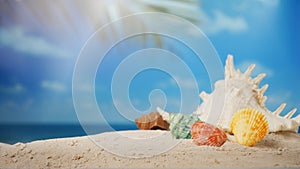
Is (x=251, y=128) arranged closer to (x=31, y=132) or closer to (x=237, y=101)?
(x=237, y=101)

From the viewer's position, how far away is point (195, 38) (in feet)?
3.59

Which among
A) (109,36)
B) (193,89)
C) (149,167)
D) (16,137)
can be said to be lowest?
(149,167)

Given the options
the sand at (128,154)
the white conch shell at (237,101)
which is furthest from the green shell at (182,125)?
the sand at (128,154)

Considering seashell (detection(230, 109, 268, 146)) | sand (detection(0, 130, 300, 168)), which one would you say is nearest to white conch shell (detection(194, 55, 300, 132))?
seashell (detection(230, 109, 268, 146))

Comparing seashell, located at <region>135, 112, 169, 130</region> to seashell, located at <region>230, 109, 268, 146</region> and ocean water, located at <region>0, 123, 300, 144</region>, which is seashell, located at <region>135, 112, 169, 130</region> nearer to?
ocean water, located at <region>0, 123, 300, 144</region>

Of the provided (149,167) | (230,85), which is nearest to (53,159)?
(149,167)

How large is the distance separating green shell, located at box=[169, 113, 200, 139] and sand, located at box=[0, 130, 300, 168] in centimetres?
17

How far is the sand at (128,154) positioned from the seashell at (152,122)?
23.0 inches

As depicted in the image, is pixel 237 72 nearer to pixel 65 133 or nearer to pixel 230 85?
pixel 230 85

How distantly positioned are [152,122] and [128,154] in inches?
33.8

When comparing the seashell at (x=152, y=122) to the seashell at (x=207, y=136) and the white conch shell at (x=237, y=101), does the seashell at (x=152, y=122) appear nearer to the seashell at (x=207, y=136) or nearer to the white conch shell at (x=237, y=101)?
the white conch shell at (x=237, y=101)

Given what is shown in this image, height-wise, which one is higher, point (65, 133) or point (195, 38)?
point (195, 38)

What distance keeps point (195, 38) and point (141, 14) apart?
0.68 meters

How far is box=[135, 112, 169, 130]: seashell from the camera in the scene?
5.71ft
